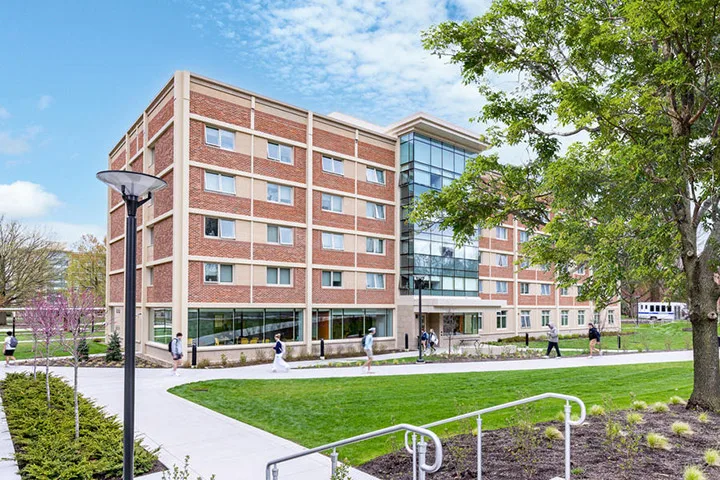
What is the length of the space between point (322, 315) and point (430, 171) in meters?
12.0

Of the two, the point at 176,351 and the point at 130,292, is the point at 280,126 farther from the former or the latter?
the point at 130,292

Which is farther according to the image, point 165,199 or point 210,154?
point 165,199

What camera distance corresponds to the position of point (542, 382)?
15898 mm

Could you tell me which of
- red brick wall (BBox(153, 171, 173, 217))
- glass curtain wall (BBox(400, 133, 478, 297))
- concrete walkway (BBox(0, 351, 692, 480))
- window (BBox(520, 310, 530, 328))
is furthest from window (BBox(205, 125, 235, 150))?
window (BBox(520, 310, 530, 328))

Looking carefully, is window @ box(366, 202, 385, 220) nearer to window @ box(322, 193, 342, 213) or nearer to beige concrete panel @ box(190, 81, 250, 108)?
window @ box(322, 193, 342, 213)

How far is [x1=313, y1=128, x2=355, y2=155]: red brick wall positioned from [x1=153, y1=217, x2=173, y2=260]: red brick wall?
9188 mm

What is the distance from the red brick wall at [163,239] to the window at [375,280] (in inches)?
474

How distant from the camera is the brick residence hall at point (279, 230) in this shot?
23.5m

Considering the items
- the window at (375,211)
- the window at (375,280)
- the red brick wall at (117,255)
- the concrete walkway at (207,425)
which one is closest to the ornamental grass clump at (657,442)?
the concrete walkway at (207,425)

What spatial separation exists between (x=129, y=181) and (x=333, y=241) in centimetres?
2315

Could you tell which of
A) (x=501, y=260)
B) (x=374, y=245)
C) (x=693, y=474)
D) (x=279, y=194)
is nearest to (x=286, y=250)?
(x=279, y=194)

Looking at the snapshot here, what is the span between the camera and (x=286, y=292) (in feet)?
86.8

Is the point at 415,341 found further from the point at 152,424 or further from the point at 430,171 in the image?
the point at 152,424

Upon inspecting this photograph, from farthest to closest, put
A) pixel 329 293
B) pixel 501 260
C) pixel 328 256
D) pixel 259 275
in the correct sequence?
pixel 501 260
pixel 328 256
pixel 329 293
pixel 259 275
